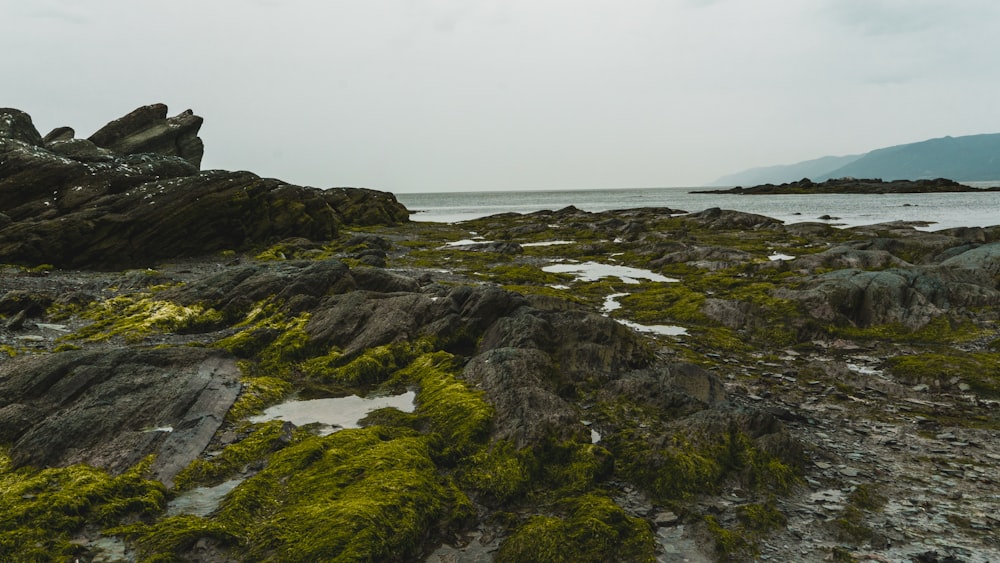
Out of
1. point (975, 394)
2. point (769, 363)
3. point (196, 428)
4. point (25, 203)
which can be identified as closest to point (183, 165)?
point (25, 203)

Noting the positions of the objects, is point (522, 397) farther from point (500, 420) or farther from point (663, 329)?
point (663, 329)

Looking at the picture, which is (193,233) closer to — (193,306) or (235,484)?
(193,306)

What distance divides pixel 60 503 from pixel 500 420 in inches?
309

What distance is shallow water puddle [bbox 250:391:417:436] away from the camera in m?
11.9

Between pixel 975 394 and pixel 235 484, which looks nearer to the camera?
pixel 235 484

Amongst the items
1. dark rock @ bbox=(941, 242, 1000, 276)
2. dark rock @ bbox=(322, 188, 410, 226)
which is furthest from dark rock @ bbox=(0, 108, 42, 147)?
dark rock @ bbox=(941, 242, 1000, 276)

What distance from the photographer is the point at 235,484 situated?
30.2 ft

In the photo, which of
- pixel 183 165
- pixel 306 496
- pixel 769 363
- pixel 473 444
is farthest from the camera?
pixel 183 165

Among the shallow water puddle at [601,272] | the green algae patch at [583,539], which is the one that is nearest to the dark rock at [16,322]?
the green algae patch at [583,539]

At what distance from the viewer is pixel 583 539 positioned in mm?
7918

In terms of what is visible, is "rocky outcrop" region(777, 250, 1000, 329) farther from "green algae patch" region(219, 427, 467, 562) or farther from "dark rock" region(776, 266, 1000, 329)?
"green algae patch" region(219, 427, 467, 562)

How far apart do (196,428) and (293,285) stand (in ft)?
34.6

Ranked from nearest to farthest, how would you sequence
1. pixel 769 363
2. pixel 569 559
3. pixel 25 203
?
pixel 569 559 < pixel 769 363 < pixel 25 203

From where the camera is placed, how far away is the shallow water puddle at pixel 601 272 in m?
32.3
